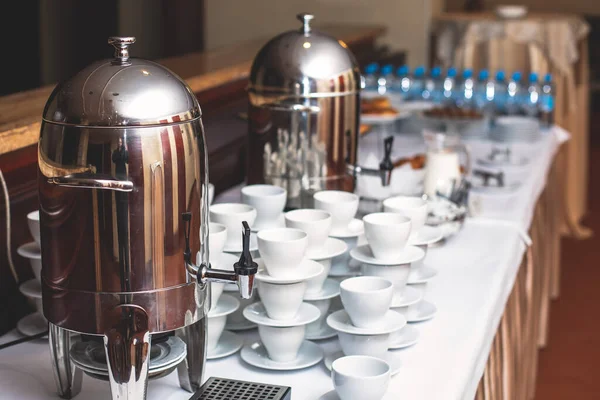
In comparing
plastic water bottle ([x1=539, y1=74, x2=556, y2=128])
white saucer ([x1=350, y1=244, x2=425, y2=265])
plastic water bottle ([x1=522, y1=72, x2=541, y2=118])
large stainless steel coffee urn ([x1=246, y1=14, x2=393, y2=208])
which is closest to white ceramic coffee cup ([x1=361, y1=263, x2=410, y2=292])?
white saucer ([x1=350, y1=244, x2=425, y2=265])

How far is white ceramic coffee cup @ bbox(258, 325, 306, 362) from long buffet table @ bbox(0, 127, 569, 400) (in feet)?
0.07

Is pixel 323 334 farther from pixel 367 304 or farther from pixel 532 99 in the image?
pixel 532 99

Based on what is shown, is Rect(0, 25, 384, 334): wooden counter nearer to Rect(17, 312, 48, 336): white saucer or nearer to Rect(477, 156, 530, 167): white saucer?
Rect(17, 312, 48, 336): white saucer

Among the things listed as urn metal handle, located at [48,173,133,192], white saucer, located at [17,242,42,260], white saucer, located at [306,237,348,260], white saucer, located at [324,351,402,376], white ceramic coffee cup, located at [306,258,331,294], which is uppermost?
urn metal handle, located at [48,173,133,192]

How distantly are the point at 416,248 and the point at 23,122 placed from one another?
0.55 meters

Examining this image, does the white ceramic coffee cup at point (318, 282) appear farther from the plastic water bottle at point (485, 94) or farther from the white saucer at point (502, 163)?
the plastic water bottle at point (485, 94)

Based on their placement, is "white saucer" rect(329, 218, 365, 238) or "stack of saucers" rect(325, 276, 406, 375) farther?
"white saucer" rect(329, 218, 365, 238)

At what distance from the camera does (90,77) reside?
76cm

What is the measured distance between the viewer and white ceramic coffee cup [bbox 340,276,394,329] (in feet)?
2.94

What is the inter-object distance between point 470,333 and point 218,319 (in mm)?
321

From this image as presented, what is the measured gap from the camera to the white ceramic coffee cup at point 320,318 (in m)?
1.01

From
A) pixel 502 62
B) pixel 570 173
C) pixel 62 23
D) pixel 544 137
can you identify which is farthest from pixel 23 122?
pixel 62 23

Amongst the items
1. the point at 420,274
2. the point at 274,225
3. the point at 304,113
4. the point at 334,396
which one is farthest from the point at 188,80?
the point at 334,396

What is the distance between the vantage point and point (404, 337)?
3.30 feet
